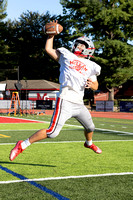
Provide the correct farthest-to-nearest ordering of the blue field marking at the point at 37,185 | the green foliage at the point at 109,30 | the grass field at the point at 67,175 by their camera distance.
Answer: the green foliage at the point at 109,30, the grass field at the point at 67,175, the blue field marking at the point at 37,185

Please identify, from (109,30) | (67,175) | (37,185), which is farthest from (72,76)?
(109,30)

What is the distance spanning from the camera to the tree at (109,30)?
160 ft

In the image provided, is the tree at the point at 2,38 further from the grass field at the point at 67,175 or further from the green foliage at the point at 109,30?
the grass field at the point at 67,175

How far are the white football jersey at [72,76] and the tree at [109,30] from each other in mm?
42977

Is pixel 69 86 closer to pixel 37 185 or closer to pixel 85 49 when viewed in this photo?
pixel 85 49

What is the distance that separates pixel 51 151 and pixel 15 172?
8.41 feet

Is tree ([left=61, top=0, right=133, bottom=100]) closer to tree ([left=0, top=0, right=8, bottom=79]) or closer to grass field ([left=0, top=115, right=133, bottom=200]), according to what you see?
tree ([left=0, top=0, right=8, bottom=79])

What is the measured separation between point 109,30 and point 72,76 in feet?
160

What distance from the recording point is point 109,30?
52.6 m

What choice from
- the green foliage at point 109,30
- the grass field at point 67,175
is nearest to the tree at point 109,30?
the green foliage at point 109,30

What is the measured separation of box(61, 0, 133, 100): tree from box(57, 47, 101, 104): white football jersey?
4298 cm

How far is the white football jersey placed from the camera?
17.8ft

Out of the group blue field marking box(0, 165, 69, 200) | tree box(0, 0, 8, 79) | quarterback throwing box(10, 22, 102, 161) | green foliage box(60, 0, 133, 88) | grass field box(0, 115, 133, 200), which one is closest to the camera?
blue field marking box(0, 165, 69, 200)

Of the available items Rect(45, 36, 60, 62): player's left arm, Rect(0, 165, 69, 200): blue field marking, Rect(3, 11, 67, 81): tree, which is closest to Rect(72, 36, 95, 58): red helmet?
Rect(45, 36, 60, 62): player's left arm
